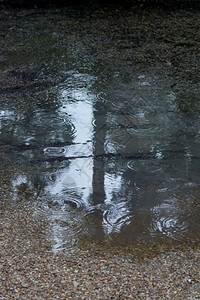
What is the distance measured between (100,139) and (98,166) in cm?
49

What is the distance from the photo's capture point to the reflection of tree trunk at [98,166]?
3438mm

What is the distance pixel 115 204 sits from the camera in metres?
3.66

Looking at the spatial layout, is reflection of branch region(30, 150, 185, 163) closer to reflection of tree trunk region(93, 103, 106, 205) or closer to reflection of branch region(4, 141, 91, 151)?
reflection of tree trunk region(93, 103, 106, 205)

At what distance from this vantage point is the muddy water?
11.4 feet

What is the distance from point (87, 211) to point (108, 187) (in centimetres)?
42

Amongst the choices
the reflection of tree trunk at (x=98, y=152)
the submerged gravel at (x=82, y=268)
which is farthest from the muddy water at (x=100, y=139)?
the submerged gravel at (x=82, y=268)

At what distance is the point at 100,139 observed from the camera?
15.0 ft

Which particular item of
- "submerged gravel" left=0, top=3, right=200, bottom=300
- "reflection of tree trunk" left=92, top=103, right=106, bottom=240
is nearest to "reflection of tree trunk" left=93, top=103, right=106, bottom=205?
"reflection of tree trunk" left=92, top=103, right=106, bottom=240

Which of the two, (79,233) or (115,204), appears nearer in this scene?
(79,233)

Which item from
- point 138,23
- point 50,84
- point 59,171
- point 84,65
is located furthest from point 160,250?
point 138,23

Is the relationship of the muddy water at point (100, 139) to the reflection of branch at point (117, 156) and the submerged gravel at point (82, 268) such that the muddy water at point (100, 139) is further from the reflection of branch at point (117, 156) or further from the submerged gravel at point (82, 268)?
the submerged gravel at point (82, 268)

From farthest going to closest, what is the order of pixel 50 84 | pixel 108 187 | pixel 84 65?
pixel 84 65 < pixel 50 84 < pixel 108 187

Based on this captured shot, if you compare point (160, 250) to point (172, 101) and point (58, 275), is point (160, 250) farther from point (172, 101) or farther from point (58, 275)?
point (172, 101)

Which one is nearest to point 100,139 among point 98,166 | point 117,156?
point 117,156
